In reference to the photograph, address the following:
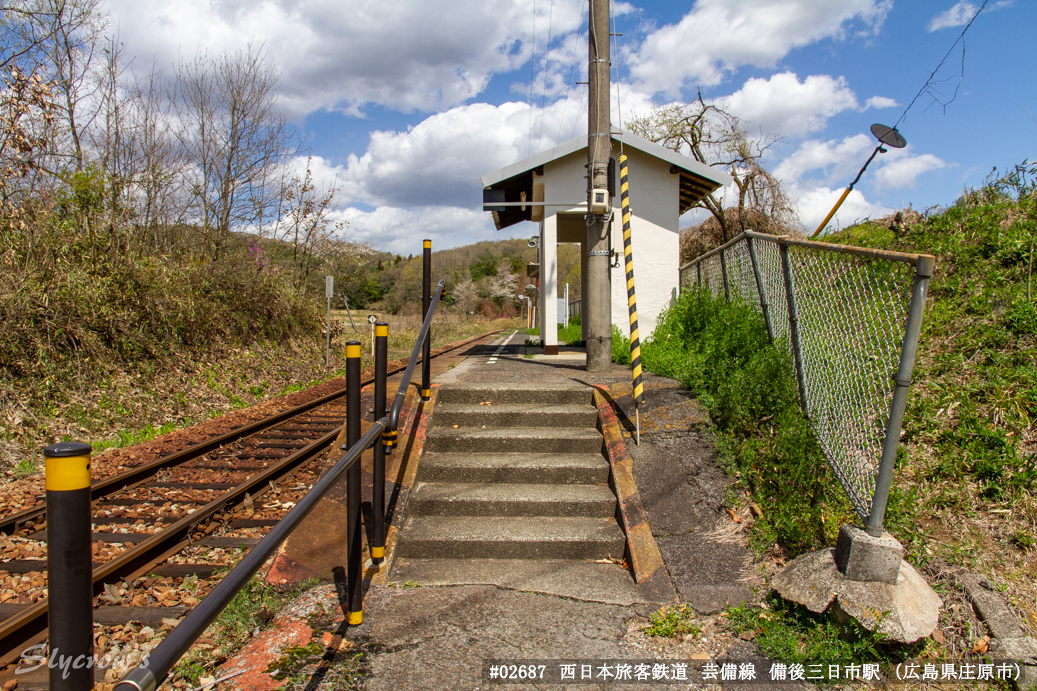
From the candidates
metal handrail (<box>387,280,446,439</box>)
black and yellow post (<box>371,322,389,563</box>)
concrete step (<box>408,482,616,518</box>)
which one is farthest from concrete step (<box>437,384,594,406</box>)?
black and yellow post (<box>371,322,389,563</box>)

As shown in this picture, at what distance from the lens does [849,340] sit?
4102 mm

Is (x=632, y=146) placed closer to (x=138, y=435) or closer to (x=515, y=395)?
(x=515, y=395)

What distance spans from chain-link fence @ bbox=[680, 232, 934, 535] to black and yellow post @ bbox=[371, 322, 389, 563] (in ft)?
8.74

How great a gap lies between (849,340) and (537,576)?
261cm

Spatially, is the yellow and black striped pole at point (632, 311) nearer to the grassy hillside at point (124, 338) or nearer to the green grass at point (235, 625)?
the green grass at point (235, 625)

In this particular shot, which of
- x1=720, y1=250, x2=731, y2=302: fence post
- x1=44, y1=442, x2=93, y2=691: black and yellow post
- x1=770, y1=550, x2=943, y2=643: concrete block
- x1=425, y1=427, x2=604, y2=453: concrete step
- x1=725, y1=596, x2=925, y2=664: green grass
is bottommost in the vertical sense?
x1=725, y1=596, x2=925, y2=664: green grass

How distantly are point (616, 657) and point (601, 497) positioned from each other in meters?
1.53

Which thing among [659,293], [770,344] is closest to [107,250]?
[659,293]

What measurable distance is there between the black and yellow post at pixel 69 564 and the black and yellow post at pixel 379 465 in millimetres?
2308

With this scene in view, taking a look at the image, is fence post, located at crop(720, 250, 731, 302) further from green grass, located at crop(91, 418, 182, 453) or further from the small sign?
green grass, located at crop(91, 418, 182, 453)

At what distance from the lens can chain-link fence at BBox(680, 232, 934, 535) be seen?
298cm

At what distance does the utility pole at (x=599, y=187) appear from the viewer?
24.1 ft

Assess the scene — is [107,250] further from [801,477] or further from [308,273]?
[801,477]

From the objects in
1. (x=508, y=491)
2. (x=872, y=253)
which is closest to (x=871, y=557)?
(x=872, y=253)
